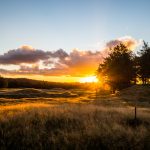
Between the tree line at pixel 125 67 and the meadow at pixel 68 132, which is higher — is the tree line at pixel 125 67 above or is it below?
above

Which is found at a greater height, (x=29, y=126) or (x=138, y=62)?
(x=138, y=62)

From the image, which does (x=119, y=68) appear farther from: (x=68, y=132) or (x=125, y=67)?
(x=68, y=132)

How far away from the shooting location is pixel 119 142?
15273mm

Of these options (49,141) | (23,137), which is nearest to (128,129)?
(49,141)

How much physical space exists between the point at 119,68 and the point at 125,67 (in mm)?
1776

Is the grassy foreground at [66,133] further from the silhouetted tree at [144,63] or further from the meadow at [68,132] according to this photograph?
the silhouetted tree at [144,63]

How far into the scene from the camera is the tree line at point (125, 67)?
81.7 metres

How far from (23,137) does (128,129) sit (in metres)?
6.42

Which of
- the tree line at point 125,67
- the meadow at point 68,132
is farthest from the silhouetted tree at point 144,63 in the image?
the meadow at point 68,132

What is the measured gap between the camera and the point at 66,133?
15812mm

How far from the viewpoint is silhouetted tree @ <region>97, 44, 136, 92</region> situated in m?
81.6

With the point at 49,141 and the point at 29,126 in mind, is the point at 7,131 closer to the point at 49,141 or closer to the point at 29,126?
the point at 29,126

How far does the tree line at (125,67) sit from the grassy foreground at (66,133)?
62323 millimetres

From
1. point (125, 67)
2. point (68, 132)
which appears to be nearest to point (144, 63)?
point (125, 67)
